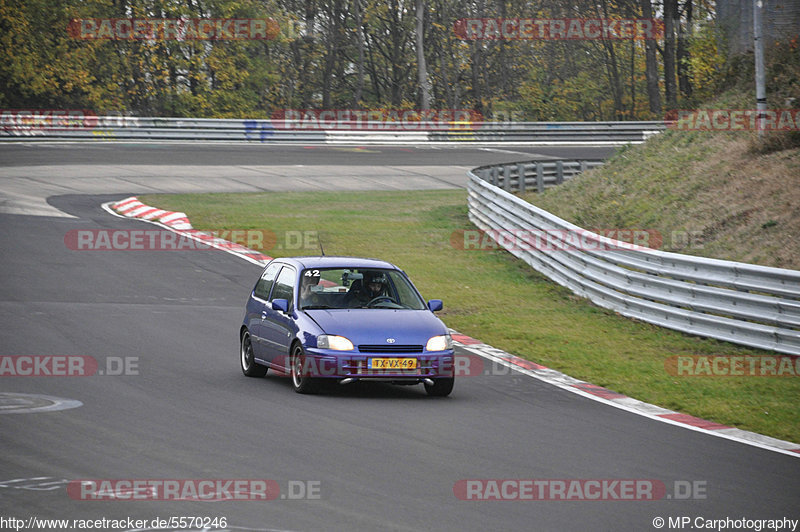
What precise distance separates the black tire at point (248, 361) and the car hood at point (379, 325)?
4.10 feet

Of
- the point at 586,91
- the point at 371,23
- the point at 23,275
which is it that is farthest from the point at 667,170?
the point at 371,23

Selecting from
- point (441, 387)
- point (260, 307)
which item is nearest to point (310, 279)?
point (260, 307)

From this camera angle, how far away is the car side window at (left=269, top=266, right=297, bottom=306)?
12.5 m

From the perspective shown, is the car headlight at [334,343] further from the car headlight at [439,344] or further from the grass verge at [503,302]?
the grass verge at [503,302]

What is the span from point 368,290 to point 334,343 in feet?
4.21

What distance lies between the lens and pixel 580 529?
22.0 feet

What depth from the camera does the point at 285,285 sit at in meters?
12.7

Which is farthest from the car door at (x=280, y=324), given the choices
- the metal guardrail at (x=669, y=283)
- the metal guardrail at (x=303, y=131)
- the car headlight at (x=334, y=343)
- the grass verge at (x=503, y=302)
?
the metal guardrail at (x=303, y=131)

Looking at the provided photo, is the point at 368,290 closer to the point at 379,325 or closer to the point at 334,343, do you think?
the point at 379,325

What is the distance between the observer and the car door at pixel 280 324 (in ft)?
39.2

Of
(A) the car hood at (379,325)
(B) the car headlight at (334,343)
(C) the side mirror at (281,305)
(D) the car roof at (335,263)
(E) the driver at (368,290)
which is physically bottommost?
(B) the car headlight at (334,343)

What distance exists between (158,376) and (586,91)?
52.7 metres

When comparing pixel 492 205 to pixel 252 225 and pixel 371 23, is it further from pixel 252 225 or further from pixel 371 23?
pixel 371 23

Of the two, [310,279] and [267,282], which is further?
[267,282]
